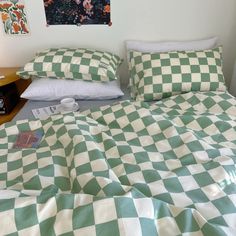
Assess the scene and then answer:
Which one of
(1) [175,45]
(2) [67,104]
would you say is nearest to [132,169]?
(2) [67,104]

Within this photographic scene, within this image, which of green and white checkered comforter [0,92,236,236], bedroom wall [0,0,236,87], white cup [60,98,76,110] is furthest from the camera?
A: bedroom wall [0,0,236,87]

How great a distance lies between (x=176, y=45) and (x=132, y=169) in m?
1.24

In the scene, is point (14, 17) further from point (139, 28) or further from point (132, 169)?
point (132, 169)

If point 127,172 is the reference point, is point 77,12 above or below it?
above

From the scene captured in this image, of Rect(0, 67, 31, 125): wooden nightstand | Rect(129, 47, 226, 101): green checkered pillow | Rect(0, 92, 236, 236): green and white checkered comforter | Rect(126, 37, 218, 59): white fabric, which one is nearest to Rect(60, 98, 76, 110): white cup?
Rect(0, 92, 236, 236): green and white checkered comforter

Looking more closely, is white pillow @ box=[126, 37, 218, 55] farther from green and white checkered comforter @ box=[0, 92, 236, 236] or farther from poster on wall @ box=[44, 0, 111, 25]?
green and white checkered comforter @ box=[0, 92, 236, 236]

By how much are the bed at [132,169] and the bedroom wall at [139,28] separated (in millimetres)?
494

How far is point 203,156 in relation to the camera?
102 centimetres

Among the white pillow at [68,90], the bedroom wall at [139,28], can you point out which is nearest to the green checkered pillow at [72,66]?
the white pillow at [68,90]

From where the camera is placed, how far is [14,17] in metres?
1.95

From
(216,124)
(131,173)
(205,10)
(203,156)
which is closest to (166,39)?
(205,10)

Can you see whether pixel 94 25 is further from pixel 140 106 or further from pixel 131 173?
pixel 131 173

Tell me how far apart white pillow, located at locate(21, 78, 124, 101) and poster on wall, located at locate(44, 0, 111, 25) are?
51 centimetres

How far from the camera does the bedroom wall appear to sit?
1882mm
